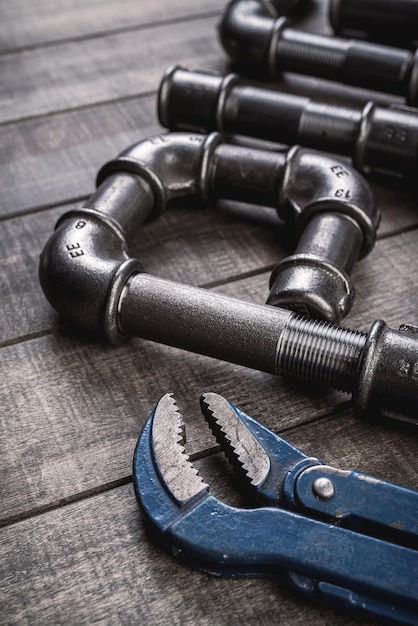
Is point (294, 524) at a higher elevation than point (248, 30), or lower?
lower

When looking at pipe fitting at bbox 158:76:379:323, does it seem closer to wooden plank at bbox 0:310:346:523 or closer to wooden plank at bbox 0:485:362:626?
wooden plank at bbox 0:310:346:523

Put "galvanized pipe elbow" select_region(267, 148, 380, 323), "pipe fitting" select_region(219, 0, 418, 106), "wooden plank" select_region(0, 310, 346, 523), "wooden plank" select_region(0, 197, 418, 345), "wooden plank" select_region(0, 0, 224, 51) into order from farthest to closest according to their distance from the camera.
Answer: "wooden plank" select_region(0, 0, 224, 51)
"pipe fitting" select_region(219, 0, 418, 106)
"wooden plank" select_region(0, 197, 418, 345)
"galvanized pipe elbow" select_region(267, 148, 380, 323)
"wooden plank" select_region(0, 310, 346, 523)

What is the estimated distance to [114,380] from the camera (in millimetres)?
1354

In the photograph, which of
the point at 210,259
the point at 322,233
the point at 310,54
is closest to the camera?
the point at 322,233

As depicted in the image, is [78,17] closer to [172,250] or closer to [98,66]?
[98,66]

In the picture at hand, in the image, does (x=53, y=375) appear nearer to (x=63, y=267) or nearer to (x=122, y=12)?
(x=63, y=267)

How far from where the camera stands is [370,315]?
146cm

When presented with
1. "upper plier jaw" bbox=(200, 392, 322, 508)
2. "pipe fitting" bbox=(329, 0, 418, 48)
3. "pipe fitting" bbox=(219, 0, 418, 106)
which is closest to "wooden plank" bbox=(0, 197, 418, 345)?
"upper plier jaw" bbox=(200, 392, 322, 508)

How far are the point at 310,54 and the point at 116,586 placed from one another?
132 cm

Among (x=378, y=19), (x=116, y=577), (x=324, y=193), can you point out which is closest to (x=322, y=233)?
(x=324, y=193)

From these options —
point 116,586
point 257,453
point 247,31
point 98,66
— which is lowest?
point 116,586

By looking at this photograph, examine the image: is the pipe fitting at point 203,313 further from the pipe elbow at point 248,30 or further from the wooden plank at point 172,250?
the pipe elbow at point 248,30

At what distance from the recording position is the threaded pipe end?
126 centimetres

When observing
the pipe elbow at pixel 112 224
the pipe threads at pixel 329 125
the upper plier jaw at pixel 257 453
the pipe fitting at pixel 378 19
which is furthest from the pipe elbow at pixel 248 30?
the upper plier jaw at pixel 257 453
